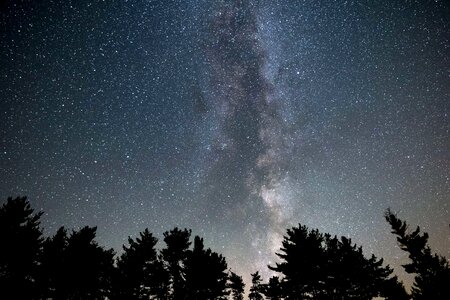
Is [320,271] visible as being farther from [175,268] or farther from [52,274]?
[52,274]

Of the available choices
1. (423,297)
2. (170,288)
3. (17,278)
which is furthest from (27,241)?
(423,297)

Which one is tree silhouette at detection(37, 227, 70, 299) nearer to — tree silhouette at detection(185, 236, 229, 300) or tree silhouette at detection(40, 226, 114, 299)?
tree silhouette at detection(40, 226, 114, 299)

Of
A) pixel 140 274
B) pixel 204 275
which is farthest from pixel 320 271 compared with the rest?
pixel 140 274

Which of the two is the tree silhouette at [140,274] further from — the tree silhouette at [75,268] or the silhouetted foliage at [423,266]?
the silhouetted foliage at [423,266]

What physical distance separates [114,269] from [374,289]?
908 inches

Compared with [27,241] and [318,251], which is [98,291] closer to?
[27,241]

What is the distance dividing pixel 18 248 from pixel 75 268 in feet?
14.1

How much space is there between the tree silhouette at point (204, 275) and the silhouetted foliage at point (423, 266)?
14928 mm

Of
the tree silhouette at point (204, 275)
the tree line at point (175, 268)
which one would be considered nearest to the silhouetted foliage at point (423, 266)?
the tree line at point (175, 268)

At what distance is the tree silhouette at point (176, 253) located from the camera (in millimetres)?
21922

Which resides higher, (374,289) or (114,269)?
(114,269)

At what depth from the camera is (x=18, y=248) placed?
54.6 ft

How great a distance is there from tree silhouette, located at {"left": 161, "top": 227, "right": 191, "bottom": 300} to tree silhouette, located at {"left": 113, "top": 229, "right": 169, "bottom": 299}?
698mm

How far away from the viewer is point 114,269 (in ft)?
72.8
